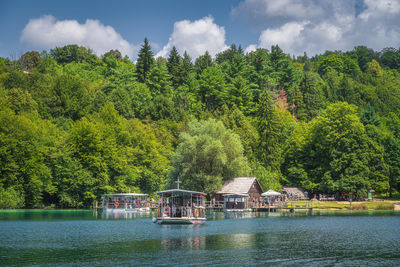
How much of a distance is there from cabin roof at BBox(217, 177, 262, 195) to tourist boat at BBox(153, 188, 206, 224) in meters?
20.1

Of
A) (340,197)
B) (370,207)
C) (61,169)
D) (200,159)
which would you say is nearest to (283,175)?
(340,197)

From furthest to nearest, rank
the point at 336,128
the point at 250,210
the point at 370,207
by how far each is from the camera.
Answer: the point at 336,128 → the point at 370,207 → the point at 250,210

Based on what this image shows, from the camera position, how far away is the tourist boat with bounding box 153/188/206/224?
148ft

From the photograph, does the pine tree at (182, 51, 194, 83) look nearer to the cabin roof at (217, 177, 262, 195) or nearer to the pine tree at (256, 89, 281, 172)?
the pine tree at (256, 89, 281, 172)

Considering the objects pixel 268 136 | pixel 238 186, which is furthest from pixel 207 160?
pixel 268 136

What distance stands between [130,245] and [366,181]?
2385 inches

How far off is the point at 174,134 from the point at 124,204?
27165 mm

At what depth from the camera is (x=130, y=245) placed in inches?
1171

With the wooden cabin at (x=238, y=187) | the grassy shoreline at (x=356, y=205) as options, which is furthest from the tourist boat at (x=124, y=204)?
the grassy shoreline at (x=356, y=205)

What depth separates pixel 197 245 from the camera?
29875 millimetres

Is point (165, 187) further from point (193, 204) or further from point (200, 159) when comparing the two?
point (193, 204)

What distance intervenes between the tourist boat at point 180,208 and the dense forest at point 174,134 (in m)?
19.5

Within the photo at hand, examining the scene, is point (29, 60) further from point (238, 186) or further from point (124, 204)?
point (238, 186)

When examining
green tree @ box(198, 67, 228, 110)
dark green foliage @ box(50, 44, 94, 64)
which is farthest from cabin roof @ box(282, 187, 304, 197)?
dark green foliage @ box(50, 44, 94, 64)
